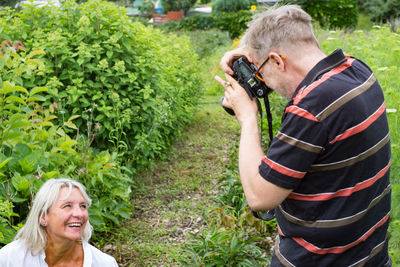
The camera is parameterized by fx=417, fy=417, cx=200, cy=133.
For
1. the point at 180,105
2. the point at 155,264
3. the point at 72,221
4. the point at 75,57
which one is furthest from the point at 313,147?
the point at 180,105

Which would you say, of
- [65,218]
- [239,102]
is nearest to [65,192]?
[65,218]

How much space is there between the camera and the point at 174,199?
4.58 m

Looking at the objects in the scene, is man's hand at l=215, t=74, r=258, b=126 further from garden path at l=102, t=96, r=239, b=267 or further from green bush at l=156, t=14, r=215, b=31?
green bush at l=156, t=14, r=215, b=31

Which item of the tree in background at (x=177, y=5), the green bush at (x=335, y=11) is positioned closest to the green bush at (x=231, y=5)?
the green bush at (x=335, y=11)

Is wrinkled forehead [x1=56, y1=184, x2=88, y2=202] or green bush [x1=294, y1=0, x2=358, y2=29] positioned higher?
wrinkled forehead [x1=56, y1=184, x2=88, y2=202]

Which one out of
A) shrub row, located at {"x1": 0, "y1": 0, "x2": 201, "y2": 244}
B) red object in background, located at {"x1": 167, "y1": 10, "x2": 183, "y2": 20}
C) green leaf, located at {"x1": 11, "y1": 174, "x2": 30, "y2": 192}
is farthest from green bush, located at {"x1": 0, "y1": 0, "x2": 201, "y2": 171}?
red object in background, located at {"x1": 167, "y1": 10, "x2": 183, "y2": 20}

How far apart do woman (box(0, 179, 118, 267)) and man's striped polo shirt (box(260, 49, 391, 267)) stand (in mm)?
1154

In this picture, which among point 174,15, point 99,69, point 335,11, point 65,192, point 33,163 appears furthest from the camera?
point 174,15

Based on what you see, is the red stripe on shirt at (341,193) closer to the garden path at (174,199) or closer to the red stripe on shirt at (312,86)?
the red stripe on shirt at (312,86)

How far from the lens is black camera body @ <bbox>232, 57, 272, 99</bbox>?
5.39 feet

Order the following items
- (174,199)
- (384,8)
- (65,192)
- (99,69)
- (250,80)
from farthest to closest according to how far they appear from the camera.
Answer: (384,8)
(174,199)
(99,69)
(65,192)
(250,80)

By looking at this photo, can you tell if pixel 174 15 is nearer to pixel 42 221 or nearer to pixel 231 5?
pixel 231 5

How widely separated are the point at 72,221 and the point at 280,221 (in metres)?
Answer: 1.12

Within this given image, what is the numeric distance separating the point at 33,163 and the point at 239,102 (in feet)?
5.43
